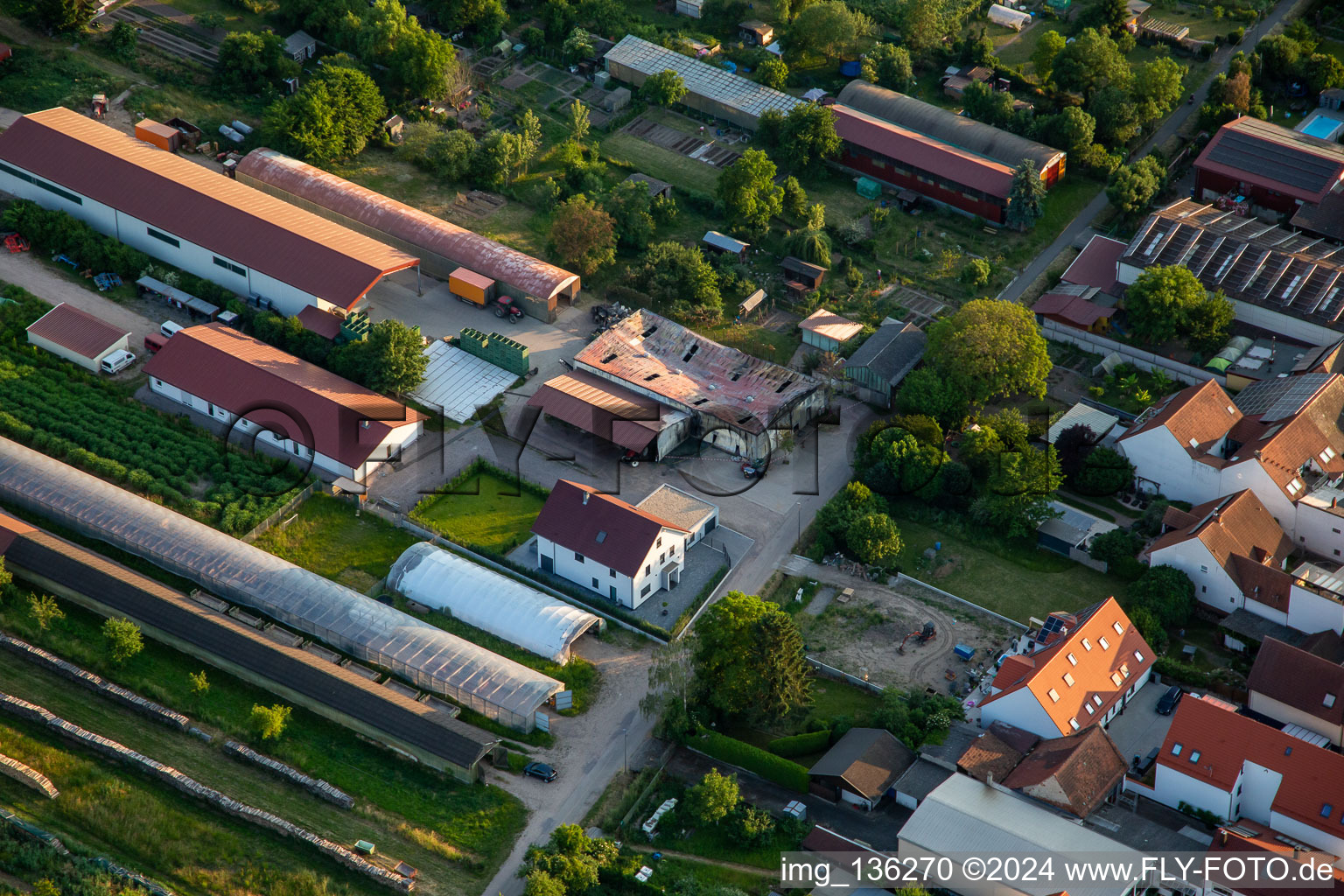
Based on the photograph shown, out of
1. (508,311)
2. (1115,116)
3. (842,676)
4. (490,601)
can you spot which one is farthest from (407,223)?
(1115,116)

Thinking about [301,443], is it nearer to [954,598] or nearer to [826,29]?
[954,598]

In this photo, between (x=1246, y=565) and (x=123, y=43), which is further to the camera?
(x=123, y=43)

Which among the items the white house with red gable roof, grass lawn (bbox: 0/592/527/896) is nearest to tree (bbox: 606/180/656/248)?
the white house with red gable roof

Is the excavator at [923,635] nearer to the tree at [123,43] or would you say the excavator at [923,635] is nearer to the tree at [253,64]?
the tree at [253,64]

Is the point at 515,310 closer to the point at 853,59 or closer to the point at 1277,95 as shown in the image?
the point at 853,59

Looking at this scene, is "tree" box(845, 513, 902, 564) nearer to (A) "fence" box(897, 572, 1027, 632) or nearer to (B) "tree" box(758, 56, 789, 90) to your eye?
(A) "fence" box(897, 572, 1027, 632)

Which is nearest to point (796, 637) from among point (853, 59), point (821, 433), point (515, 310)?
point (821, 433)
